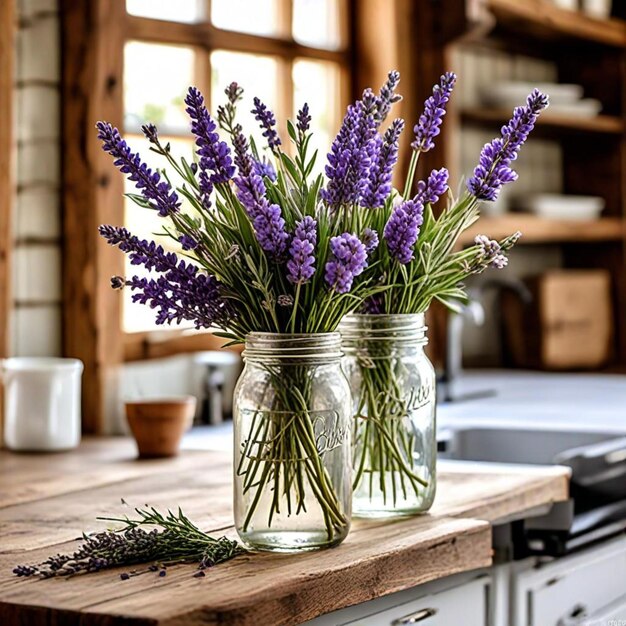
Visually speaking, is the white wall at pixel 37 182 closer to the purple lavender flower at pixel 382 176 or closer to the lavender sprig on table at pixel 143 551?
the lavender sprig on table at pixel 143 551

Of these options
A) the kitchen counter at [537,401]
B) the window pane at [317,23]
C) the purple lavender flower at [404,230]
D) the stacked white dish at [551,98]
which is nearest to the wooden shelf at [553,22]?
the stacked white dish at [551,98]

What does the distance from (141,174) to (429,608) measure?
684mm

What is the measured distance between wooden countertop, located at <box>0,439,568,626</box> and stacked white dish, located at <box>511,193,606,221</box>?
1.89 meters

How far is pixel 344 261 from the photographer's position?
4.39 feet

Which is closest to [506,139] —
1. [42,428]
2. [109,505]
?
[109,505]

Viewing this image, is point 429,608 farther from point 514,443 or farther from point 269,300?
point 514,443

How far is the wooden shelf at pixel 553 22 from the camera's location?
358 centimetres

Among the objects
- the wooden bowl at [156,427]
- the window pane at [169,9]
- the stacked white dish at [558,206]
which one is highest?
the window pane at [169,9]

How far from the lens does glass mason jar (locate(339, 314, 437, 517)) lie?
5.23 ft

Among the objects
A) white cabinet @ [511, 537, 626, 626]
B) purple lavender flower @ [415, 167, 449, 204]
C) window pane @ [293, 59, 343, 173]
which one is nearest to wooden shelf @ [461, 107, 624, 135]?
window pane @ [293, 59, 343, 173]

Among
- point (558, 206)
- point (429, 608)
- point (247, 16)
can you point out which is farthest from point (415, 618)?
point (558, 206)

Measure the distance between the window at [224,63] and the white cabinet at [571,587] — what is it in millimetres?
1065

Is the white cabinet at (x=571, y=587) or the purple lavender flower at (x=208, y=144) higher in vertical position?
the purple lavender flower at (x=208, y=144)

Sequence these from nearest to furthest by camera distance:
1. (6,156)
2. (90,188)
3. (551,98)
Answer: (6,156) → (90,188) → (551,98)
